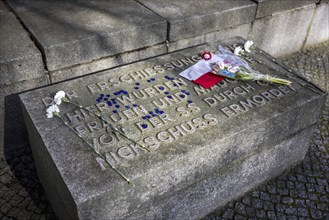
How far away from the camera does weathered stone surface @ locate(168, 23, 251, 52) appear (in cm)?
404

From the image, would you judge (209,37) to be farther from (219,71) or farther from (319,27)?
(319,27)

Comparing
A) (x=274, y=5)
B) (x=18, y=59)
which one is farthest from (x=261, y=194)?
(x=274, y=5)

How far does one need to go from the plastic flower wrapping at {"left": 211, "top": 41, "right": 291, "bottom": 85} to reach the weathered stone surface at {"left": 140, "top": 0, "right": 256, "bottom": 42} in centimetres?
60

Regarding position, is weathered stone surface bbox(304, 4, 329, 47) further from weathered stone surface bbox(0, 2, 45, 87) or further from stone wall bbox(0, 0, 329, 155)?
weathered stone surface bbox(0, 2, 45, 87)

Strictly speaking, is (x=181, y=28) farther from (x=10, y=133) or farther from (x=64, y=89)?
(x=10, y=133)

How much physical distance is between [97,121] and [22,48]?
120 centimetres

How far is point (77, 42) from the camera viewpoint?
11.0 feet

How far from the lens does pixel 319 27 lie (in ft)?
18.6

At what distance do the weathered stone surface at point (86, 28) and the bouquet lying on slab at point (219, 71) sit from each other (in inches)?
29.2

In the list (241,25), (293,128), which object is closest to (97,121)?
(293,128)

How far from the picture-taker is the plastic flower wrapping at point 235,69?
3.13m

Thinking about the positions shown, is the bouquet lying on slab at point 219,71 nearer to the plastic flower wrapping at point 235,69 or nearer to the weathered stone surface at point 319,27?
the plastic flower wrapping at point 235,69

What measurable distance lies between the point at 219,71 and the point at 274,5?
2.03 metres

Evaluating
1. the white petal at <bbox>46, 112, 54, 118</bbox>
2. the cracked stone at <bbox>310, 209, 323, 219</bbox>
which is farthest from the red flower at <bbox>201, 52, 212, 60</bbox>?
the cracked stone at <bbox>310, 209, 323, 219</bbox>
